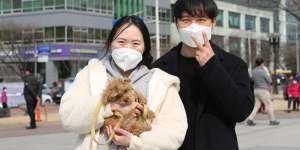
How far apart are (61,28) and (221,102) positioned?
58.9 meters

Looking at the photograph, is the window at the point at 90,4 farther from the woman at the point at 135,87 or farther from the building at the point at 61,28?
the woman at the point at 135,87


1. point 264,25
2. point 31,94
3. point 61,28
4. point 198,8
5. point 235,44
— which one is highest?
point 264,25

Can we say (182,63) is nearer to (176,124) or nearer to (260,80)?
(176,124)

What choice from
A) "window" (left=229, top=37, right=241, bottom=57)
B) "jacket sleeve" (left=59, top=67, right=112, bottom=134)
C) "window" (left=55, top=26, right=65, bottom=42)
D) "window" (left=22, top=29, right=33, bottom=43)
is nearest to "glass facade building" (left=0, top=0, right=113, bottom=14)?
"window" (left=55, top=26, right=65, bottom=42)

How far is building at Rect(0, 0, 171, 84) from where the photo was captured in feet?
197

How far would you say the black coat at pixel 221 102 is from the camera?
3113mm

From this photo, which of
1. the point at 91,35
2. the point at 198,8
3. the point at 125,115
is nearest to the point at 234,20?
the point at 91,35

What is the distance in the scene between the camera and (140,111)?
2982 millimetres

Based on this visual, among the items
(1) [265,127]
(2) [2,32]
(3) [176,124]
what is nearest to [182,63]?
(3) [176,124]

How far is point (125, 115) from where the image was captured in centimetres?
297

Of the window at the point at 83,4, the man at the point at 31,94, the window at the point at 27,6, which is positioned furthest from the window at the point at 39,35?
the man at the point at 31,94

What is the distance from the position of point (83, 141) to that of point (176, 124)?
19.3 inches

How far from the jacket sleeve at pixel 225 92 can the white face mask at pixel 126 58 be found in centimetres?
35

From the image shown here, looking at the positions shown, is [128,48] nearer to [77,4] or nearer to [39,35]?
[39,35]
